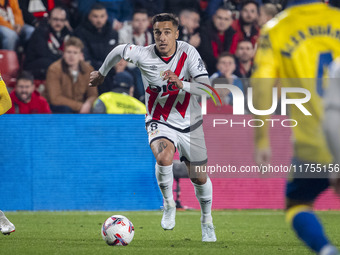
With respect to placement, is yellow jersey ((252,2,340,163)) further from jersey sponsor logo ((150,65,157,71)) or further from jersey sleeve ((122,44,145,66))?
jersey sleeve ((122,44,145,66))

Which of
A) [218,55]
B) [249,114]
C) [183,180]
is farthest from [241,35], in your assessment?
[183,180]

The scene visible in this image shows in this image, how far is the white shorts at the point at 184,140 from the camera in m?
7.80

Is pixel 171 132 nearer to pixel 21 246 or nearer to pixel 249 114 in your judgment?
pixel 21 246

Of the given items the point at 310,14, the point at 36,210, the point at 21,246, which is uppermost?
the point at 310,14

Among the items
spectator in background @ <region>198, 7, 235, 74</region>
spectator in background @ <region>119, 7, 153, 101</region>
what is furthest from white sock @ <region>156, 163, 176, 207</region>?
spectator in background @ <region>198, 7, 235, 74</region>

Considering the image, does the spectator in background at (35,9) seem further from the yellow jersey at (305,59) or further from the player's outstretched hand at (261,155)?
the player's outstretched hand at (261,155)

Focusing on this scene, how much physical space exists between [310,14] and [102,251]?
3264mm

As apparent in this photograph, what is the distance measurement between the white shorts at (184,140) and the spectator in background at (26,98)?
4.80 metres

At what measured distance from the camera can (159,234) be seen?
28.1 feet

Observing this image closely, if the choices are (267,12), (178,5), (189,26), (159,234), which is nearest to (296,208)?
(159,234)

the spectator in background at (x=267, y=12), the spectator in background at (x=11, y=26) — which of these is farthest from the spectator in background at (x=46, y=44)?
the spectator in background at (x=267, y=12)

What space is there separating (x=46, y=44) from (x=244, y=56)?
3.61m

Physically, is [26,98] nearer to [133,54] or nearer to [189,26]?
[189,26]

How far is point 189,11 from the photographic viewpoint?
13359 millimetres
